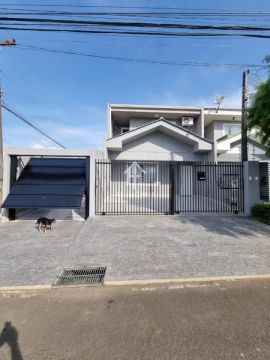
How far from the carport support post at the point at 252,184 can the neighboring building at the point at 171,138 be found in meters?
4.67

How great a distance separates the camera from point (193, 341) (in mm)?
2506

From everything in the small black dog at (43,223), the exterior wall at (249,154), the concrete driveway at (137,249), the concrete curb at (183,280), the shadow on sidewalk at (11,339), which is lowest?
the shadow on sidewalk at (11,339)

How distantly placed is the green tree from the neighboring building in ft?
22.2

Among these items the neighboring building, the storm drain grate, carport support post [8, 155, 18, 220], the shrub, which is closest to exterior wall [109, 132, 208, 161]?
the neighboring building

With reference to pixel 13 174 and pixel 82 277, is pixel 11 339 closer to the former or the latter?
pixel 82 277

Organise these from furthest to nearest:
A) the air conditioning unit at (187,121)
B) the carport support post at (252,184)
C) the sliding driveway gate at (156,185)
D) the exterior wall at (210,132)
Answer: the exterior wall at (210,132) < the air conditioning unit at (187,121) < the sliding driveway gate at (156,185) < the carport support post at (252,184)

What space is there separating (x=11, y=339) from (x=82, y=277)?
1633mm

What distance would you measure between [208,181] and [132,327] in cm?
1264

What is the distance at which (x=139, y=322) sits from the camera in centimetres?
284

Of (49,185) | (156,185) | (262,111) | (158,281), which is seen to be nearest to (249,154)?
(156,185)

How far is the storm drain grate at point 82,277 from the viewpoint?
3.91 metres

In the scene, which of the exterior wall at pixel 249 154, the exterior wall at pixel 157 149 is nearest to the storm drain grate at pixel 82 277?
the exterior wall at pixel 157 149

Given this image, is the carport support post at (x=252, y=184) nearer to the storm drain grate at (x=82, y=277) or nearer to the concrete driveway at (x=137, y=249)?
the concrete driveway at (x=137, y=249)

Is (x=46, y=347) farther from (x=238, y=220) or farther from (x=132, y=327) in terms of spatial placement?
(x=238, y=220)
